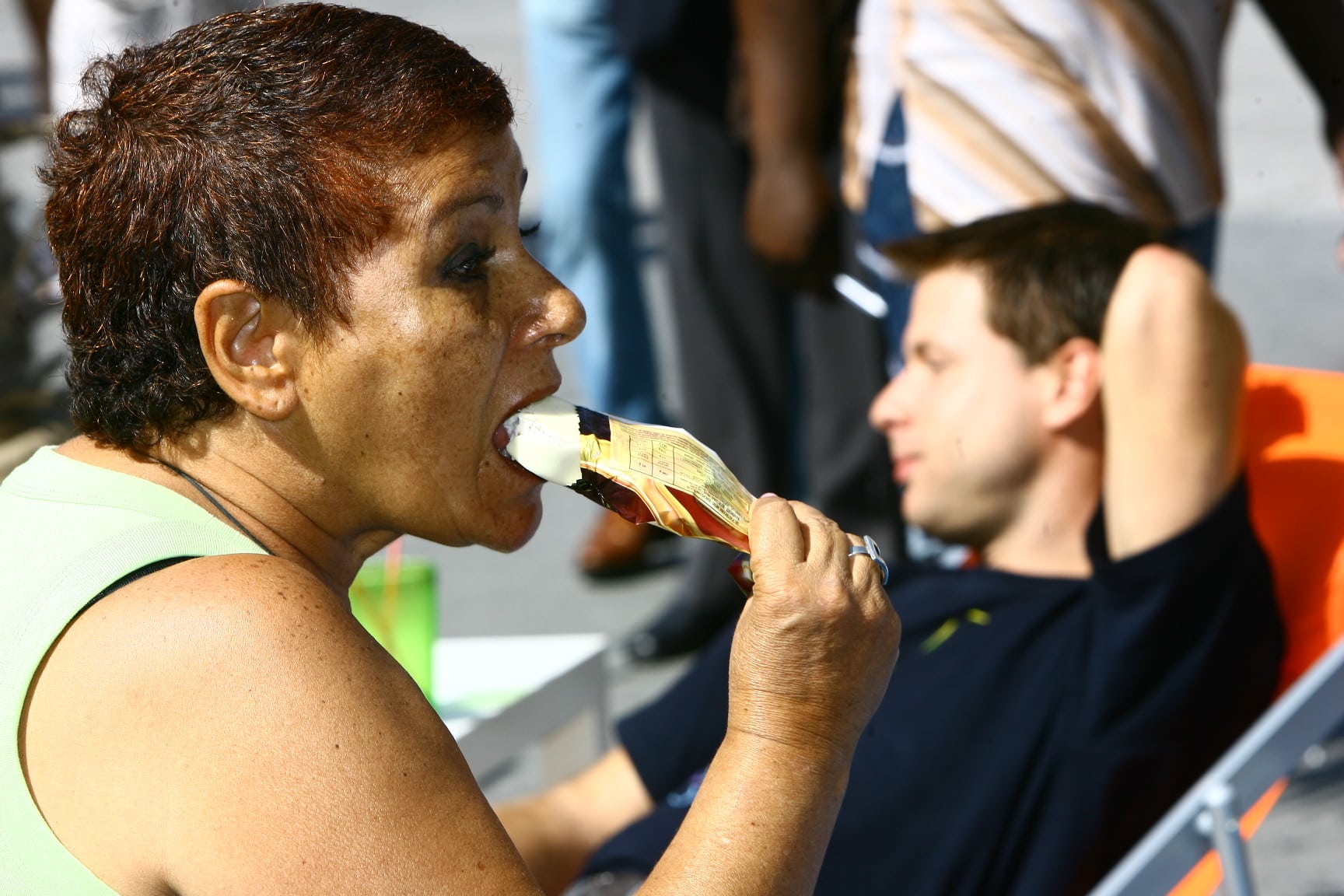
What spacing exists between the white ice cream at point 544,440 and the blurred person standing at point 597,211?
2908 millimetres

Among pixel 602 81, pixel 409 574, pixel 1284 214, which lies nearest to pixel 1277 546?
pixel 409 574

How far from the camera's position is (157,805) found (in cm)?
95

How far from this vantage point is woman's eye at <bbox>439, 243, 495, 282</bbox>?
1.07 m

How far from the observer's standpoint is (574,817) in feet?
6.90

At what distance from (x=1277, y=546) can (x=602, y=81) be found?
2.28 meters

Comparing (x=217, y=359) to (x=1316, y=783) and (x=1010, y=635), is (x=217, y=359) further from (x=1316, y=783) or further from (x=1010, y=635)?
(x=1316, y=783)

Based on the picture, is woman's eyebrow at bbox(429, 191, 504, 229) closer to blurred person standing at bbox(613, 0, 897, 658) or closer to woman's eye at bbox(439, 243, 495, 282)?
woman's eye at bbox(439, 243, 495, 282)

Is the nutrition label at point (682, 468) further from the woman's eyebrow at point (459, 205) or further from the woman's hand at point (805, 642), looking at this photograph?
the woman's eyebrow at point (459, 205)

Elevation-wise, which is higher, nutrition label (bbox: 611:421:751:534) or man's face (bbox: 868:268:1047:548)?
nutrition label (bbox: 611:421:751:534)

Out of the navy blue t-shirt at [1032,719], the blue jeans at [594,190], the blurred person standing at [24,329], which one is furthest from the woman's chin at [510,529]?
the blue jeans at [594,190]

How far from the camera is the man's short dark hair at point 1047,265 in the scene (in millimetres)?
2121

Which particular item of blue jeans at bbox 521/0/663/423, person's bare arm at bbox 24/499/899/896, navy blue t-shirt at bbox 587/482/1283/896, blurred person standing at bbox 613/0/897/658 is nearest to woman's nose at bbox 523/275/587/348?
person's bare arm at bbox 24/499/899/896

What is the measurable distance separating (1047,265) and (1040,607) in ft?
1.57

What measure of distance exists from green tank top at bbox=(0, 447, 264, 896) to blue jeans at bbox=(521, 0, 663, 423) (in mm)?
2897
